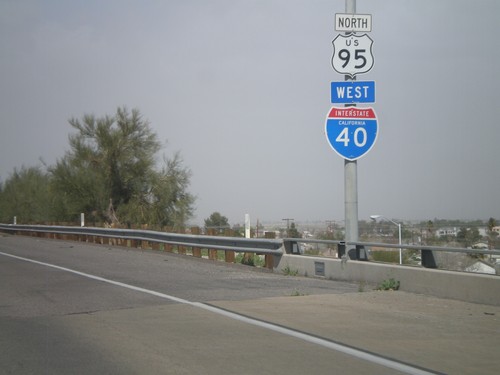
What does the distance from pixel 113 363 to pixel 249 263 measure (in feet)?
35.9

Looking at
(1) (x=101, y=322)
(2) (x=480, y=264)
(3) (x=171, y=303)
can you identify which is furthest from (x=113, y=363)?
(2) (x=480, y=264)

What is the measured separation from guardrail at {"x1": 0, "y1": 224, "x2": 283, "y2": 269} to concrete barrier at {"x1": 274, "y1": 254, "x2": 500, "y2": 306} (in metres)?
0.88

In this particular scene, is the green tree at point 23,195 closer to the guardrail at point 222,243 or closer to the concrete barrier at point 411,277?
the guardrail at point 222,243

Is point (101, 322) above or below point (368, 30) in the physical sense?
below

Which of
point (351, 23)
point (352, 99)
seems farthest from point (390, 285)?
point (351, 23)

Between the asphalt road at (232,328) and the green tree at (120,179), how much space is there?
23.3 m

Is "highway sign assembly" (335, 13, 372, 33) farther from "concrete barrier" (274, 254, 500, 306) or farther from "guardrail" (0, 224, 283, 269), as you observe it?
"guardrail" (0, 224, 283, 269)

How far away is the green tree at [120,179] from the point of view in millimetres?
37281

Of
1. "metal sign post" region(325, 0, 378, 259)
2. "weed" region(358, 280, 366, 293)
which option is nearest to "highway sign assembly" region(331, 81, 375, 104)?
"metal sign post" region(325, 0, 378, 259)

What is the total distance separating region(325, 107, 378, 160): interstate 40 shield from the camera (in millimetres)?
13867

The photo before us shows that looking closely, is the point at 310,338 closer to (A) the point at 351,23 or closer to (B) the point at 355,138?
(B) the point at 355,138

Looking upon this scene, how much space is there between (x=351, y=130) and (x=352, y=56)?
1661mm

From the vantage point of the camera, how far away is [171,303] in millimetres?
10555

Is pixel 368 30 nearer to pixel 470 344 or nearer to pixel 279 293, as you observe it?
pixel 279 293
